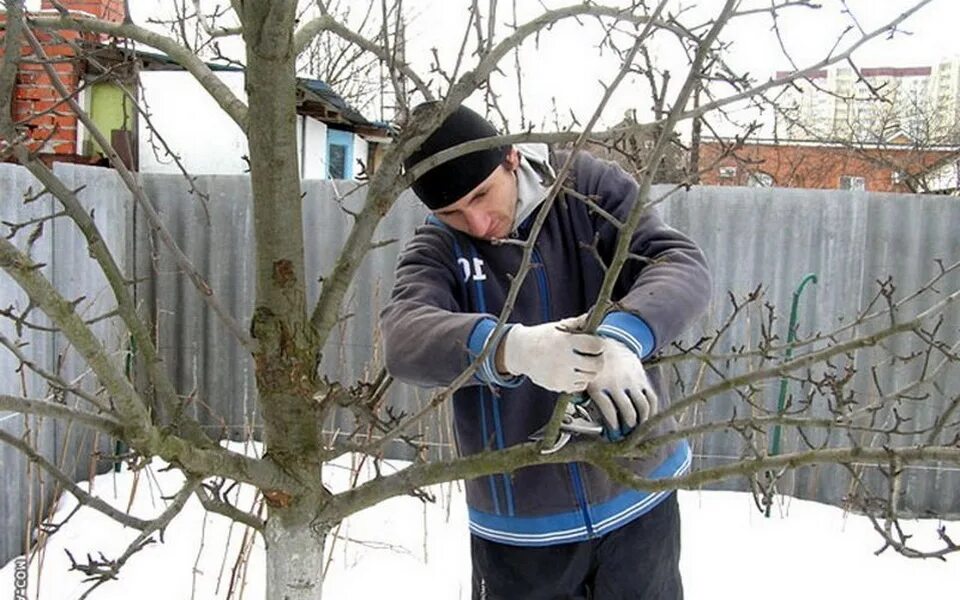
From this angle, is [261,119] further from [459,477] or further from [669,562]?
[669,562]

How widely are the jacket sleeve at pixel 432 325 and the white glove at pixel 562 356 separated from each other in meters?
0.06

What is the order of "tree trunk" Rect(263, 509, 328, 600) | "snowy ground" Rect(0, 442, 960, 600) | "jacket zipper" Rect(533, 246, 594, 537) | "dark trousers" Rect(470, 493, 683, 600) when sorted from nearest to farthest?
"tree trunk" Rect(263, 509, 328, 600) → "jacket zipper" Rect(533, 246, 594, 537) → "dark trousers" Rect(470, 493, 683, 600) → "snowy ground" Rect(0, 442, 960, 600)

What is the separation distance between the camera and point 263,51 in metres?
1.04

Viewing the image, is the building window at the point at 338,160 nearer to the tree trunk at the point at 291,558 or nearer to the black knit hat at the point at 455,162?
the black knit hat at the point at 455,162

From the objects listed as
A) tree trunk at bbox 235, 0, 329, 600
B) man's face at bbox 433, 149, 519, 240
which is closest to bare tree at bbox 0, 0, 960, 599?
tree trunk at bbox 235, 0, 329, 600

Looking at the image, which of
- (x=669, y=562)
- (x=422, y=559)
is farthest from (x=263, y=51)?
(x=422, y=559)

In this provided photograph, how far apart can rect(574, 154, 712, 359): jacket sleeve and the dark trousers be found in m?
0.54

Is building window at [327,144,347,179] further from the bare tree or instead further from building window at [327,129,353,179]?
the bare tree

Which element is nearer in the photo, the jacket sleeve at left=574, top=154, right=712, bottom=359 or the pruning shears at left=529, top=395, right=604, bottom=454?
the pruning shears at left=529, top=395, right=604, bottom=454

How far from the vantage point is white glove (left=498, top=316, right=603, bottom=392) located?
46.9 inches

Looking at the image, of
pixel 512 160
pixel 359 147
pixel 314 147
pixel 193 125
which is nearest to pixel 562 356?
pixel 512 160

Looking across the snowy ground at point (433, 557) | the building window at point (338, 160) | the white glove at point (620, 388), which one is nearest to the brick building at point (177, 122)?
the building window at point (338, 160)

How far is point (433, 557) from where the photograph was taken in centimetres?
415

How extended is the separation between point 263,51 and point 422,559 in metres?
3.46
